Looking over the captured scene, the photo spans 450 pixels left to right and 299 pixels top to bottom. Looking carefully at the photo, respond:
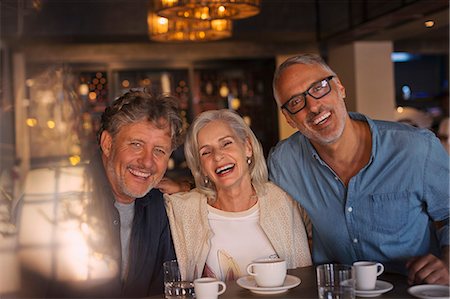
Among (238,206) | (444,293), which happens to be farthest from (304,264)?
(444,293)

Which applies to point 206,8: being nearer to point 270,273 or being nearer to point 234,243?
point 234,243

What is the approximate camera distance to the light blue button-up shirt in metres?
2.45

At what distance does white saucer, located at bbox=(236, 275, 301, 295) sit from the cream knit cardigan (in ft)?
1.53

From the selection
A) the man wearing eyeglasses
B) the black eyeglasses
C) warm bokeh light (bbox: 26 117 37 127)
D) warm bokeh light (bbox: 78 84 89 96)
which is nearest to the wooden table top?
the man wearing eyeglasses

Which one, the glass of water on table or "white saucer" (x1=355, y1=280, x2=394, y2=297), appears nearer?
"white saucer" (x1=355, y1=280, x2=394, y2=297)

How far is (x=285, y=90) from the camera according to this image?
2.53 meters

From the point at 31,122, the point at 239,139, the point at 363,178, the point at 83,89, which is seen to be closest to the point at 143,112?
the point at 239,139

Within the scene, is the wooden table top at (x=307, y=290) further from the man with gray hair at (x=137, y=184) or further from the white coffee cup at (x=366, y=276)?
the man with gray hair at (x=137, y=184)

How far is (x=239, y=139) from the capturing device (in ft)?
8.68

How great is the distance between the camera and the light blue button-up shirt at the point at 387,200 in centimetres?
245

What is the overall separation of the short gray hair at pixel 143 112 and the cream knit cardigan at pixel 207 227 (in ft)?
0.85

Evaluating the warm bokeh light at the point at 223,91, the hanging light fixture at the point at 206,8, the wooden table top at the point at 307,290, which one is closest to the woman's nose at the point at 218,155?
the wooden table top at the point at 307,290

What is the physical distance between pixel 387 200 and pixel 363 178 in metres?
0.12

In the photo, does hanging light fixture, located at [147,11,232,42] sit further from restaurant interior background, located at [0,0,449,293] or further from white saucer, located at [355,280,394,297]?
white saucer, located at [355,280,394,297]
